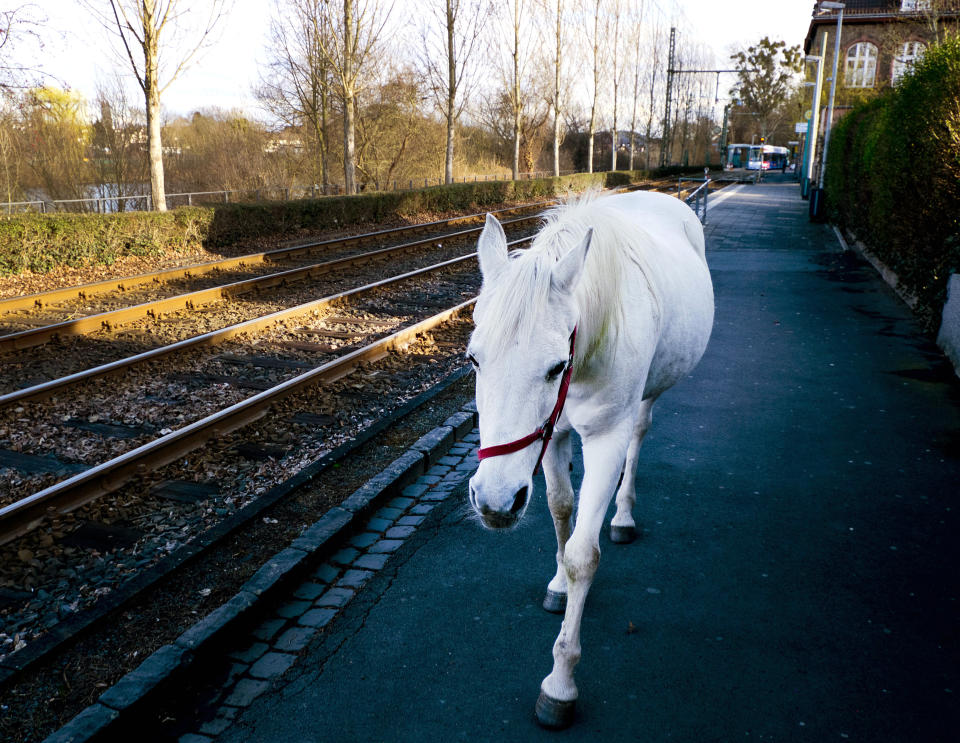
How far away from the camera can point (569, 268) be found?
2334mm

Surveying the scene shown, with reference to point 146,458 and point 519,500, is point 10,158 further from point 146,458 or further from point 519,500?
point 519,500

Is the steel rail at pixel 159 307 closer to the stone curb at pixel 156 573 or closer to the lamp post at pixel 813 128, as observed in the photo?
the stone curb at pixel 156 573

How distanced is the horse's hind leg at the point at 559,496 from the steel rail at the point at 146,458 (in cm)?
322

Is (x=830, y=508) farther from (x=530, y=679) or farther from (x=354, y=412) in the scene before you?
(x=354, y=412)

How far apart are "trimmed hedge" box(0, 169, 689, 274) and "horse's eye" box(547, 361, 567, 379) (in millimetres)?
6132

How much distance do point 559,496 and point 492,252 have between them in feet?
4.84

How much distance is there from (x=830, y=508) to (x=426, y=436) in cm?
308

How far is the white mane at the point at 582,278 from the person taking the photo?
2.28 m

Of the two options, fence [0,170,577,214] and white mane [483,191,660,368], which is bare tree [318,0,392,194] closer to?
fence [0,170,577,214]

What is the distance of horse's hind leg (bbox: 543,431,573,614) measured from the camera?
3.41 metres

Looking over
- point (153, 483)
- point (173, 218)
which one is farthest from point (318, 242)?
point (153, 483)

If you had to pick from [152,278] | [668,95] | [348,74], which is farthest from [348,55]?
[668,95]

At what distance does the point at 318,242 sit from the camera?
18.4 metres

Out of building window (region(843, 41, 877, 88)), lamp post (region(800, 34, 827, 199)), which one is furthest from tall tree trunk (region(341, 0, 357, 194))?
building window (region(843, 41, 877, 88))
